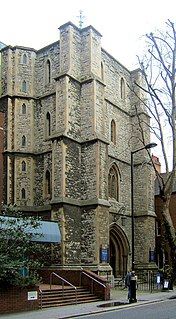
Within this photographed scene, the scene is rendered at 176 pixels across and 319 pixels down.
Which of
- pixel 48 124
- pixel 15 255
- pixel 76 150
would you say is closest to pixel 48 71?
pixel 48 124

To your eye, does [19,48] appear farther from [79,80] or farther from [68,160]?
[68,160]

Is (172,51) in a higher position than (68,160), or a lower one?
higher

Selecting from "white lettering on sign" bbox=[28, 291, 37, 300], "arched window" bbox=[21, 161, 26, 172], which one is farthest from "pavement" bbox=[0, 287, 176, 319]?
"arched window" bbox=[21, 161, 26, 172]

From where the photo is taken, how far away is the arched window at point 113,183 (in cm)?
3575

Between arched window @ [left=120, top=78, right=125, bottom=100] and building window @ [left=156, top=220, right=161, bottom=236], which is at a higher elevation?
arched window @ [left=120, top=78, right=125, bottom=100]

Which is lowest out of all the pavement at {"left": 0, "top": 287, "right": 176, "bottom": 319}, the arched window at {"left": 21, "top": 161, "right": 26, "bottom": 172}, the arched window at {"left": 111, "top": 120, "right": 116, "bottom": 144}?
the pavement at {"left": 0, "top": 287, "right": 176, "bottom": 319}

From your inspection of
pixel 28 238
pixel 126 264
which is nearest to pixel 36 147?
pixel 126 264

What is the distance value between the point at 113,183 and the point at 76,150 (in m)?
5.79

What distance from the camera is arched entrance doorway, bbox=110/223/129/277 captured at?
118 feet

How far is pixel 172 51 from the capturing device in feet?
87.3

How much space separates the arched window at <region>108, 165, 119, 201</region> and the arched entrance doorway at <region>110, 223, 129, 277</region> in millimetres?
2500

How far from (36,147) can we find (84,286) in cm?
1353

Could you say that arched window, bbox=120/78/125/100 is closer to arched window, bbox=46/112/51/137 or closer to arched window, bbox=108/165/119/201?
arched window, bbox=108/165/119/201

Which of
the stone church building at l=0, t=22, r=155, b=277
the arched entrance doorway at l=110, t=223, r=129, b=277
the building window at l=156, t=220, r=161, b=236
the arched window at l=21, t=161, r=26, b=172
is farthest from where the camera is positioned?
the building window at l=156, t=220, r=161, b=236
